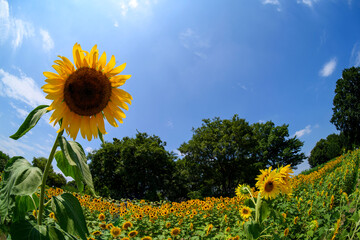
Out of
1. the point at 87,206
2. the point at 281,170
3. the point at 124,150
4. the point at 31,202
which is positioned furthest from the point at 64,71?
the point at 124,150

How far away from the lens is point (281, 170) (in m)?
2.48

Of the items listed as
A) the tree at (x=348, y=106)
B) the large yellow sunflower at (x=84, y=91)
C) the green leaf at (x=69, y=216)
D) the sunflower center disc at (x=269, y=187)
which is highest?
the tree at (x=348, y=106)

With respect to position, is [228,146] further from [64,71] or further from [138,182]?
[64,71]

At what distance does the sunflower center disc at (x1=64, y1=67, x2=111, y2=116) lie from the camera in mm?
1096

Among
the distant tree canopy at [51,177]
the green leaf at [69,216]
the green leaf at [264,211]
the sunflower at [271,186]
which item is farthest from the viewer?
the distant tree canopy at [51,177]

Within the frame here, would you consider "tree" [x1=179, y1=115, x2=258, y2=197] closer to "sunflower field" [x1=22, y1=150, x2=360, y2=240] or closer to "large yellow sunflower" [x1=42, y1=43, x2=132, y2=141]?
"sunflower field" [x1=22, y1=150, x2=360, y2=240]

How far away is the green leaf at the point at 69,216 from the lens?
0.87 meters

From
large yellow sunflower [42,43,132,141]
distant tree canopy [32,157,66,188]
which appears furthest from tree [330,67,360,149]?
distant tree canopy [32,157,66,188]

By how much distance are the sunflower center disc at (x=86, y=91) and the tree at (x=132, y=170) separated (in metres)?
20.3

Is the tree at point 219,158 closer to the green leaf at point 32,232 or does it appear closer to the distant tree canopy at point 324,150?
the distant tree canopy at point 324,150

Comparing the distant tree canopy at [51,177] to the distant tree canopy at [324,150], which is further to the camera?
the distant tree canopy at [324,150]

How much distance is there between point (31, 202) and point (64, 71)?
68cm

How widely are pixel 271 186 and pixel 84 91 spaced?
2.30 meters

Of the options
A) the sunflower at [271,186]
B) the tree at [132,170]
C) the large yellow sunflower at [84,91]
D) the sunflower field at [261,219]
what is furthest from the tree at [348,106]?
the large yellow sunflower at [84,91]
